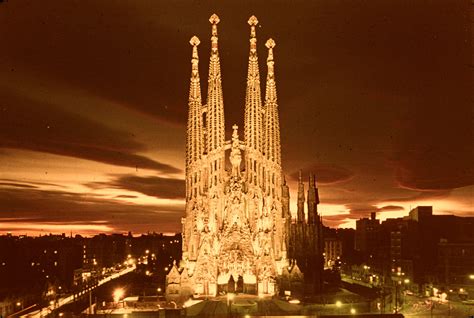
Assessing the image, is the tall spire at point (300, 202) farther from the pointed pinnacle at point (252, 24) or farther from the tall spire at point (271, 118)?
the pointed pinnacle at point (252, 24)

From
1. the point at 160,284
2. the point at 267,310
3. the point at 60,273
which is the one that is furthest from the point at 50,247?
the point at 267,310

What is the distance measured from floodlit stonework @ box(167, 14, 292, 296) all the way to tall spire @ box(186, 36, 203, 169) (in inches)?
1.3

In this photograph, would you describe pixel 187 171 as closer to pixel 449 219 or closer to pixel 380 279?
pixel 380 279

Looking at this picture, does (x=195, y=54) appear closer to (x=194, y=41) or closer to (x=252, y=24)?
(x=194, y=41)

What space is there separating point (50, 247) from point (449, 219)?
50.8m

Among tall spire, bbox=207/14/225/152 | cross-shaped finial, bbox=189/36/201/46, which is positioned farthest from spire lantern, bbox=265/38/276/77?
cross-shaped finial, bbox=189/36/201/46

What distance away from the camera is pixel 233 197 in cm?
4828

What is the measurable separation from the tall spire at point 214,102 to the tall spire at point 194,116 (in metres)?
0.85

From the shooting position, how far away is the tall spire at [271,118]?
168 ft

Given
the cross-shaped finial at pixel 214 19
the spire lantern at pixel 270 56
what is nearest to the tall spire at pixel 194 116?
the cross-shaped finial at pixel 214 19

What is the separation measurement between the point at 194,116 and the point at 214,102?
2.09 metres

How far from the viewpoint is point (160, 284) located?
54781 mm

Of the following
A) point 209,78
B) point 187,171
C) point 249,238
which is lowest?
point 249,238

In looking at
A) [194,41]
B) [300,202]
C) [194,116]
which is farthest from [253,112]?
[300,202]
